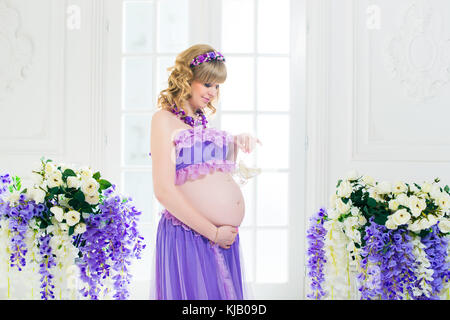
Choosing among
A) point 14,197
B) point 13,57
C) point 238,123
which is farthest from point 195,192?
point 13,57

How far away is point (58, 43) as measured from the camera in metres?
2.67

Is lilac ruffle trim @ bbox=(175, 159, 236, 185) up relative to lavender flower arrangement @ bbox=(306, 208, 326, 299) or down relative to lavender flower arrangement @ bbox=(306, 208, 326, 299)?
up

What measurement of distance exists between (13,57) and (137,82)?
82 centimetres

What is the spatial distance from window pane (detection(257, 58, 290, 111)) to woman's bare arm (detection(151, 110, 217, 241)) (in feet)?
4.34

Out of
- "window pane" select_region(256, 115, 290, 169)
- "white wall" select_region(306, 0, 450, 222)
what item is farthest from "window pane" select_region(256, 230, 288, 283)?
"window pane" select_region(256, 115, 290, 169)

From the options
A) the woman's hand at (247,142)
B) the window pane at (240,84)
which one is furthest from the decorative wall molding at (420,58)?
the woman's hand at (247,142)

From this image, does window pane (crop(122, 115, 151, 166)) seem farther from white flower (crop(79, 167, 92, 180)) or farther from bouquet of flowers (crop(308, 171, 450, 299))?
bouquet of flowers (crop(308, 171, 450, 299))

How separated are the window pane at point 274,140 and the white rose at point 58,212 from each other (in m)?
1.46

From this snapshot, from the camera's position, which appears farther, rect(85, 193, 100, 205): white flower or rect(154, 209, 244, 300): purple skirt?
rect(85, 193, 100, 205): white flower

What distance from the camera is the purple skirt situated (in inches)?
61.0

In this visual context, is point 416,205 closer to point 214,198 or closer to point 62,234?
point 214,198

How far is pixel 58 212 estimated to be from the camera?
1651mm

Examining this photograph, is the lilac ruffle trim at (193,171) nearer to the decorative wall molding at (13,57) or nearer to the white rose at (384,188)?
the white rose at (384,188)
